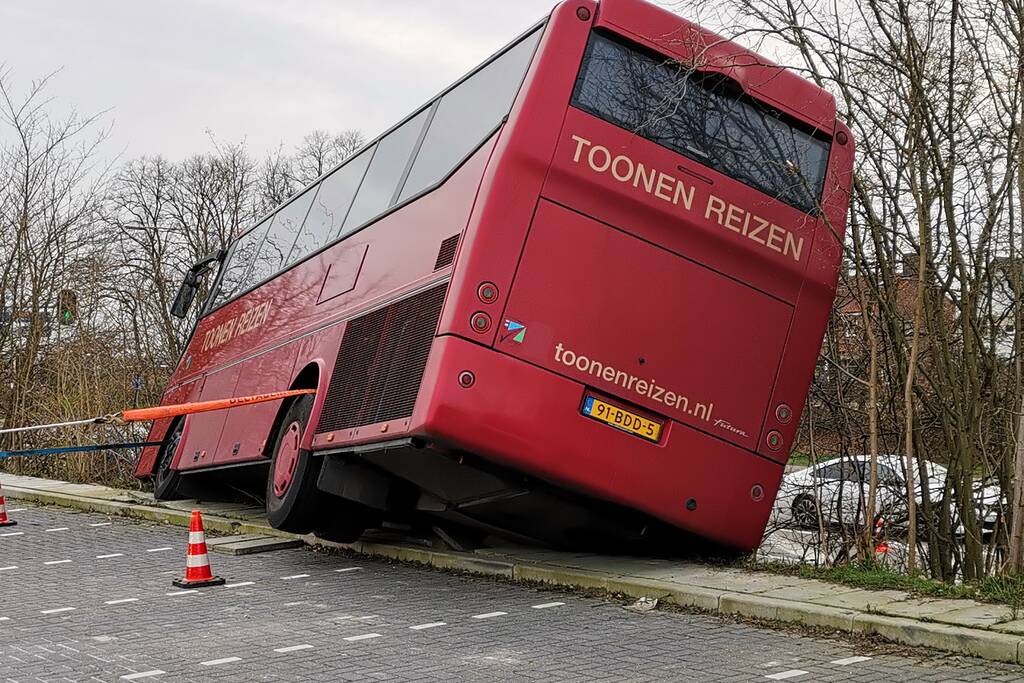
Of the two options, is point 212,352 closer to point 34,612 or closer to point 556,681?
point 34,612

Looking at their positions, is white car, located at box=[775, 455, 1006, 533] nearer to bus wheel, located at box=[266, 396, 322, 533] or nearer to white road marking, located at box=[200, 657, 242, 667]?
bus wheel, located at box=[266, 396, 322, 533]

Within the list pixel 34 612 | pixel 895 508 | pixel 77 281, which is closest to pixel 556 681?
pixel 34 612

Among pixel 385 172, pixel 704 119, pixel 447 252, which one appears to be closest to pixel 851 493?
pixel 704 119

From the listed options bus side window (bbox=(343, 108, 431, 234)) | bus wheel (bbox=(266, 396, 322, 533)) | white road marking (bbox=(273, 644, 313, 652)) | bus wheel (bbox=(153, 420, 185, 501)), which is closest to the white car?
bus wheel (bbox=(266, 396, 322, 533))

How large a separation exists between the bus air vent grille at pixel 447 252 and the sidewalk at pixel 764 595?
2338 mm

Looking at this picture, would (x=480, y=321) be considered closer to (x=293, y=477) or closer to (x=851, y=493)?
Result: (x=293, y=477)

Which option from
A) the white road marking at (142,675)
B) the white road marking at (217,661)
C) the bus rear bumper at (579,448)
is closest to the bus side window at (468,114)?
the bus rear bumper at (579,448)

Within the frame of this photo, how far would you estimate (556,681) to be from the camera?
5949 mm

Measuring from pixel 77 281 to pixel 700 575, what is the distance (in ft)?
51.8

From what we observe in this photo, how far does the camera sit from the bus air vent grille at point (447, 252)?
8.46 m

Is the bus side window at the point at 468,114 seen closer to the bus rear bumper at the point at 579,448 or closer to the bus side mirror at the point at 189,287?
the bus rear bumper at the point at 579,448

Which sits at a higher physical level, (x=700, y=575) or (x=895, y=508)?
(x=895, y=508)

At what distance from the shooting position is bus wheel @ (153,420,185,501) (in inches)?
612

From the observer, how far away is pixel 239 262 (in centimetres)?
1541
